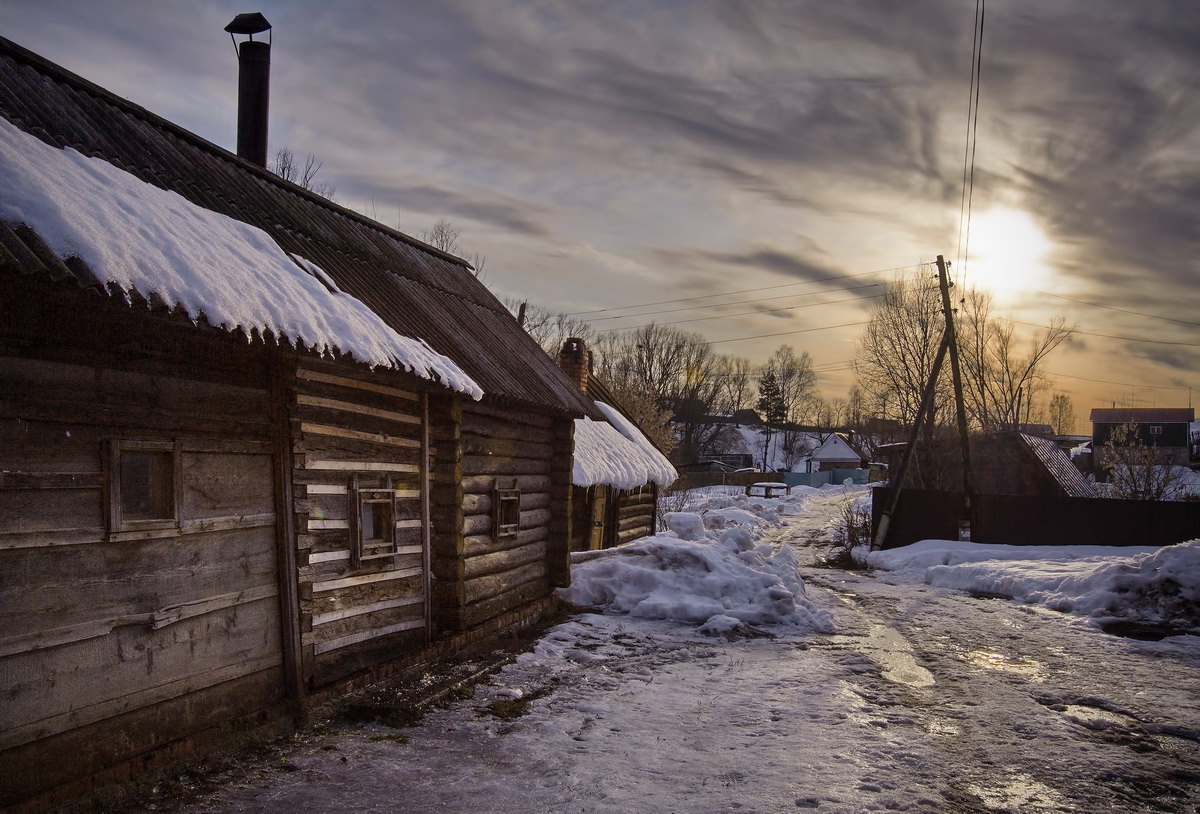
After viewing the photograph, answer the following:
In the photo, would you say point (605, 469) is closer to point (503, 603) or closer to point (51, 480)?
point (503, 603)

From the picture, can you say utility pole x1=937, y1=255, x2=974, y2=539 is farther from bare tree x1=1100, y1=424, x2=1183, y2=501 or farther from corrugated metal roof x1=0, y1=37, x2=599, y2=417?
corrugated metal roof x1=0, y1=37, x2=599, y2=417

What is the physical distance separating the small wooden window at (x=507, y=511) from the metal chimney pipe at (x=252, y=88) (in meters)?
6.11

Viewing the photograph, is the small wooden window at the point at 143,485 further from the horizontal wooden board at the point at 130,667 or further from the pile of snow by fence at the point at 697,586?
the pile of snow by fence at the point at 697,586

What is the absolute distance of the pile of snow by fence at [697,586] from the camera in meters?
11.5

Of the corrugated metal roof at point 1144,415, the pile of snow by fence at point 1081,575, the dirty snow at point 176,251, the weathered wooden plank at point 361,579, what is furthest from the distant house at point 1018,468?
the corrugated metal roof at point 1144,415

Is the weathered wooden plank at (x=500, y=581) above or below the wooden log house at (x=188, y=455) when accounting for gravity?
below

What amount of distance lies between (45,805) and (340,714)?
2536 millimetres

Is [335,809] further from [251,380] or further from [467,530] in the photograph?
[467,530]

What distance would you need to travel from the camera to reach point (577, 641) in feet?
32.6

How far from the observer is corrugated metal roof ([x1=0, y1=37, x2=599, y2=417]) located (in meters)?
6.24

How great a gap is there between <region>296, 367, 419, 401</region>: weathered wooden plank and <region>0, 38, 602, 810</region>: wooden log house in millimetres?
23

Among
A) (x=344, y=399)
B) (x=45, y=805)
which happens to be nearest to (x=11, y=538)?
(x=45, y=805)

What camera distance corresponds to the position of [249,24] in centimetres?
1227

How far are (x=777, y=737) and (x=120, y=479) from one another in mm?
4791
